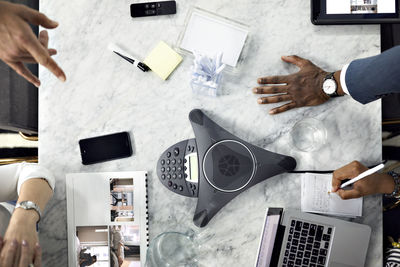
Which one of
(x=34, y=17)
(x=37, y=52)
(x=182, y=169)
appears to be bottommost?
(x=182, y=169)

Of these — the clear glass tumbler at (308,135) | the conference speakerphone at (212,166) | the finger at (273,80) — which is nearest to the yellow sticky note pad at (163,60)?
the conference speakerphone at (212,166)

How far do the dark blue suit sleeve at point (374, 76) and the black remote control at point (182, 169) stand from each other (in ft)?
1.67

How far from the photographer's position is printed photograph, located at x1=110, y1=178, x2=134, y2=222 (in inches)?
46.6

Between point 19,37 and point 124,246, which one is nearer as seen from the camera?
point 19,37

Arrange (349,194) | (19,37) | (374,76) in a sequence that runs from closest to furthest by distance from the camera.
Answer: (19,37) < (374,76) < (349,194)

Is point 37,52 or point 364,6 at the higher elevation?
point 364,6

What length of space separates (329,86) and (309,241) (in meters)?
0.48

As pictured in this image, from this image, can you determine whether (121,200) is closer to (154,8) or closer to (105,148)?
(105,148)

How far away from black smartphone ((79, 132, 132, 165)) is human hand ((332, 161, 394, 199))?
0.65m

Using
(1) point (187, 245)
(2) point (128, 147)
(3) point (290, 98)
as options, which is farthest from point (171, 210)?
(3) point (290, 98)

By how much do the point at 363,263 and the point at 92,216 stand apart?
85 cm

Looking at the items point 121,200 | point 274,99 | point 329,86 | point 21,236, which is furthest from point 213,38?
point 21,236

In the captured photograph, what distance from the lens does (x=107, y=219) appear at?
1.18 meters

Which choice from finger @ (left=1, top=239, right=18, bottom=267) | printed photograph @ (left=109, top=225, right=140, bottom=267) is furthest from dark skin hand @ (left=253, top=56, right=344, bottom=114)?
finger @ (left=1, top=239, right=18, bottom=267)
